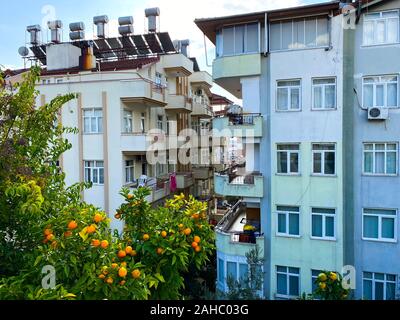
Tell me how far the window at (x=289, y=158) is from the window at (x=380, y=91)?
1988mm

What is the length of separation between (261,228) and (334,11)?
5.79m

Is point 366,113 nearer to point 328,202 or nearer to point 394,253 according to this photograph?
point 328,202

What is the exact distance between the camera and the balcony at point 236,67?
8.00 meters

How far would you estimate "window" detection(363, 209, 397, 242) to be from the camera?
7.45 meters

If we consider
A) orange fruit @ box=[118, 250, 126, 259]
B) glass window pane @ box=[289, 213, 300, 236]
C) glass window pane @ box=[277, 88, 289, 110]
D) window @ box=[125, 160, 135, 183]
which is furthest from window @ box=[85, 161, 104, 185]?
orange fruit @ box=[118, 250, 126, 259]

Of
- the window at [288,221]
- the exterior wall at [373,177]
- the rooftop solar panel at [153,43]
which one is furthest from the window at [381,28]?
the rooftop solar panel at [153,43]

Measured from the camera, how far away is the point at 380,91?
7367mm

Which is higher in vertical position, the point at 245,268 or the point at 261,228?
the point at 261,228

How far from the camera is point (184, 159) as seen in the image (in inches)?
588

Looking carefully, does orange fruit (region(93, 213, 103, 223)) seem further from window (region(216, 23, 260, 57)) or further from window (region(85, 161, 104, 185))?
window (region(85, 161, 104, 185))

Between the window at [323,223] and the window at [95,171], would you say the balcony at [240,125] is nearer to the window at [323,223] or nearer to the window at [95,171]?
the window at [323,223]

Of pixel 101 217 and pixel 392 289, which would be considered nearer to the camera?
pixel 101 217

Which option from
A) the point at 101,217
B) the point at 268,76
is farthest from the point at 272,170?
the point at 101,217

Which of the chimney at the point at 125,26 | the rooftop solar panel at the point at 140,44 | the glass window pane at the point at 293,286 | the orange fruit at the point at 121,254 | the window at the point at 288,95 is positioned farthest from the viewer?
the rooftop solar panel at the point at 140,44
